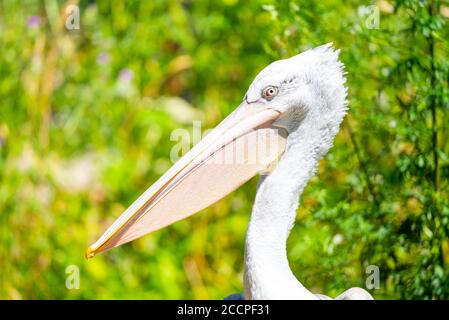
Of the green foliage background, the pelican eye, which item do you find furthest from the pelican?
the green foliage background

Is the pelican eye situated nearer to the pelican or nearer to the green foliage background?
the pelican

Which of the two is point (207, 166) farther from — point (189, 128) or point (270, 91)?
point (189, 128)

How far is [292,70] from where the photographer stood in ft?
8.91

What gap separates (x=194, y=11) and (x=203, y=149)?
2532mm

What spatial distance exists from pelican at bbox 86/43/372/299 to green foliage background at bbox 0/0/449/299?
639mm

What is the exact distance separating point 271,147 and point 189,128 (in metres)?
2.14

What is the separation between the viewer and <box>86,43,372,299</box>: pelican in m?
2.70

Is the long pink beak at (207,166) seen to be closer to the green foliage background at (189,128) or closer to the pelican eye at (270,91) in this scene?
the pelican eye at (270,91)

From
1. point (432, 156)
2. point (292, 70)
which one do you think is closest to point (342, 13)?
point (432, 156)

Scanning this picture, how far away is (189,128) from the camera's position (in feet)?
16.0

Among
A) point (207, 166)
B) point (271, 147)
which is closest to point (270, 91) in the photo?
point (271, 147)

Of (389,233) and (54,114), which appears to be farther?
(54,114)
